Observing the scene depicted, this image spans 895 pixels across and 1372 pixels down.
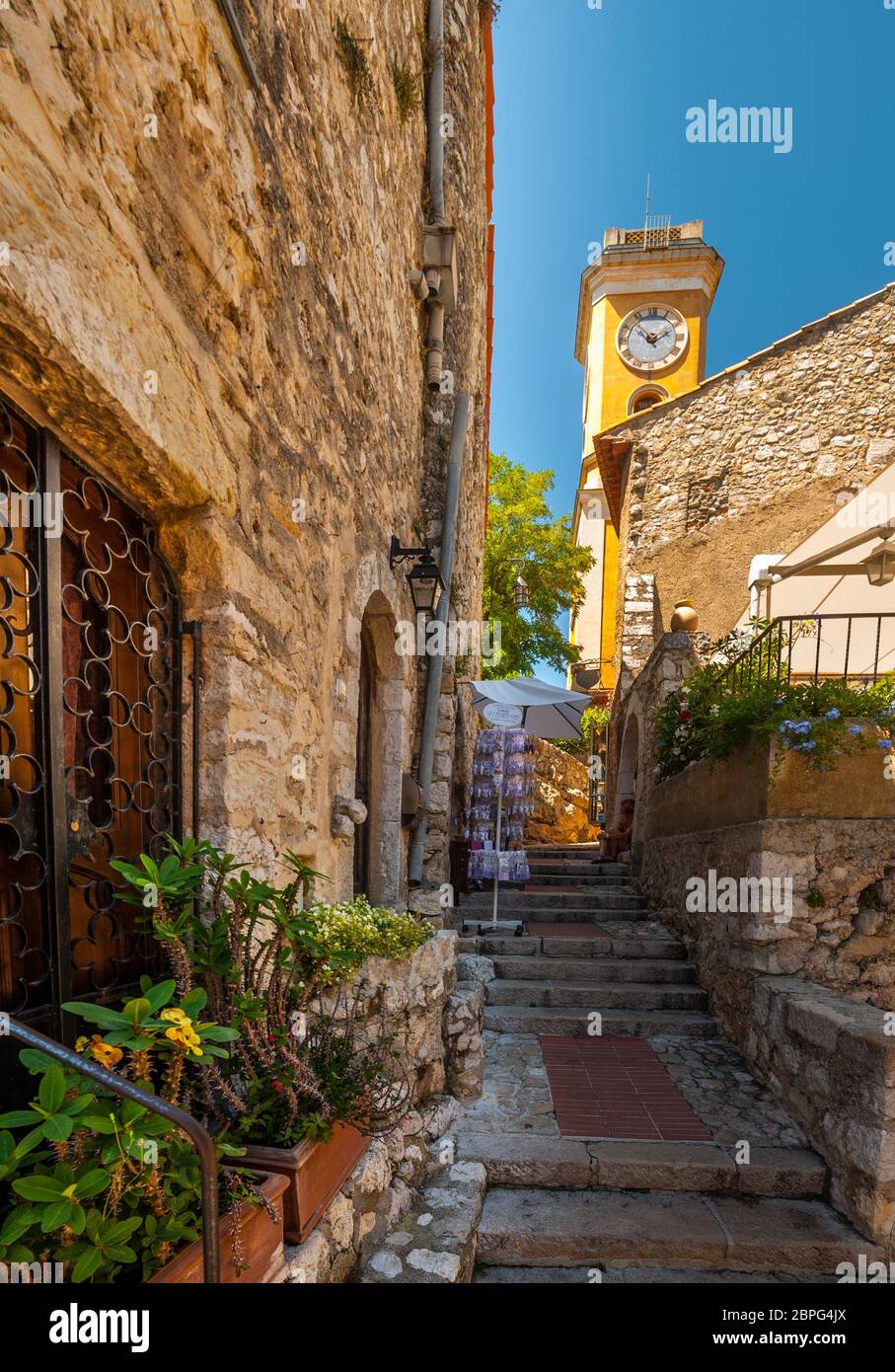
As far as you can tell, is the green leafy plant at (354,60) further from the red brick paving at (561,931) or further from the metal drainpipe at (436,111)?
the red brick paving at (561,931)

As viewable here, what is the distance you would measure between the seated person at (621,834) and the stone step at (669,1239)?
6.01 m

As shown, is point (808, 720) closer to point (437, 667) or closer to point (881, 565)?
point (881, 565)

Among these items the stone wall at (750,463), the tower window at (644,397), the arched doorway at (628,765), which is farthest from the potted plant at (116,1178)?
the tower window at (644,397)

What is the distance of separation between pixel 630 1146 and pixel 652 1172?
0.15 meters

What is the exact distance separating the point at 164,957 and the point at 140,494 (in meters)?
1.42

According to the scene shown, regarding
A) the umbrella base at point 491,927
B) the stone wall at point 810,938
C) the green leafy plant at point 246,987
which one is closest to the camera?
the green leafy plant at point 246,987

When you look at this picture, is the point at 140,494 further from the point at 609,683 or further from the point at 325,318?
the point at 609,683

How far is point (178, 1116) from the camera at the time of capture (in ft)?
3.35

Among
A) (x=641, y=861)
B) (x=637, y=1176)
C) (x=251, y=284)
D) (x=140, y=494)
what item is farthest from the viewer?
(x=641, y=861)

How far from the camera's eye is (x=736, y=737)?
443 centimetres

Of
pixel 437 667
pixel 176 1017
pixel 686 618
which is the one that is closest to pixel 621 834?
pixel 686 618

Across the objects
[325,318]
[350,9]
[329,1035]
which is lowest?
[329,1035]

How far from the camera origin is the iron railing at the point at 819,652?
4.57 m
